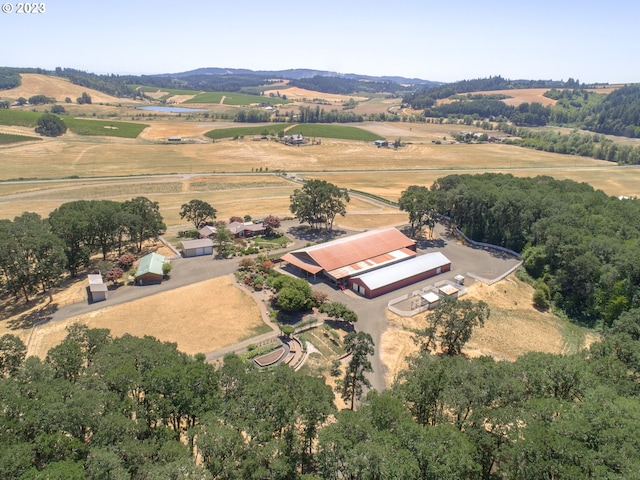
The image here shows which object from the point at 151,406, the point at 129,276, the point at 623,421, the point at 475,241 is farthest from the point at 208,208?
the point at 623,421

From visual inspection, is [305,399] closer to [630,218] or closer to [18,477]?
[18,477]

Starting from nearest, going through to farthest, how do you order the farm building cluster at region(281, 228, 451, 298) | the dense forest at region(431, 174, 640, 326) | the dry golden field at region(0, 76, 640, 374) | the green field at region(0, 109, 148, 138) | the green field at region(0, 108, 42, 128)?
the dry golden field at region(0, 76, 640, 374)
the dense forest at region(431, 174, 640, 326)
the farm building cluster at region(281, 228, 451, 298)
the green field at region(0, 108, 42, 128)
the green field at region(0, 109, 148, 138)

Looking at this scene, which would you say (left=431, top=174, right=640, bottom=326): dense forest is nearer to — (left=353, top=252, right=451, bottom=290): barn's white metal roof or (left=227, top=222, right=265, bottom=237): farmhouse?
(left=353, top=252, right=451, bottom=290): barn's white metal roof

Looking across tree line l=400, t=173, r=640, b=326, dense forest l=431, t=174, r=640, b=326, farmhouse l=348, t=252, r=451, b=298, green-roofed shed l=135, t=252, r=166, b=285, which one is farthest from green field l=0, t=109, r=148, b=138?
farmhouse l=348, t=252, r=451, b=298

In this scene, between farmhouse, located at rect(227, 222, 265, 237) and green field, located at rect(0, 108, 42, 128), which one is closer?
farmhouse, located at rect(227, 222, 265, 237)

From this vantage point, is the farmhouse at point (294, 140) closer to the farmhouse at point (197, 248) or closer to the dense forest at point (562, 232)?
the dense forest at point (562, 232)

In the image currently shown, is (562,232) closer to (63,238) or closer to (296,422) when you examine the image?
(296,422)
